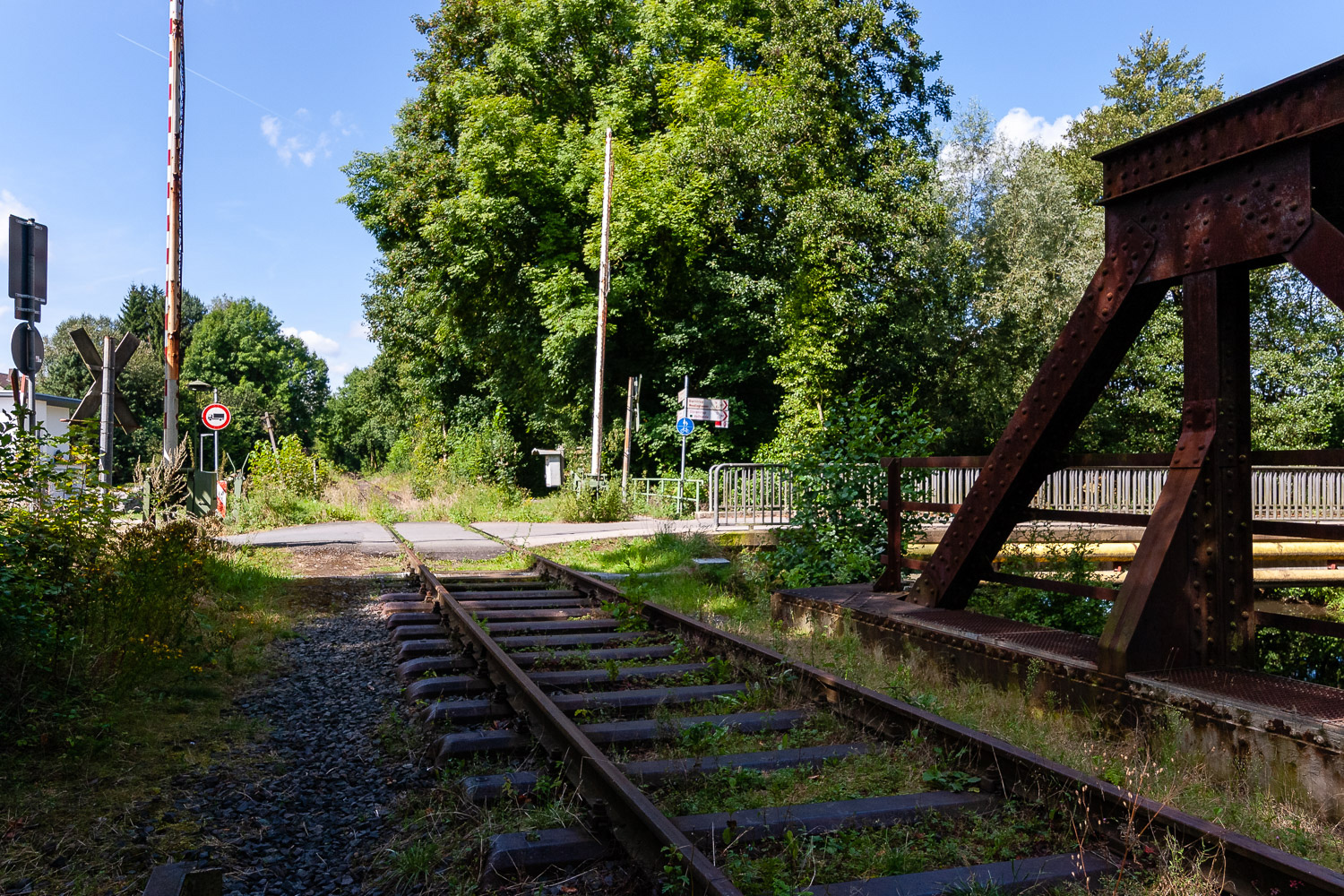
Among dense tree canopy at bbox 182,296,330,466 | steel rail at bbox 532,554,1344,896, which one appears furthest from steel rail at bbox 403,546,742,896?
dense tree canopy at bbox 182,296,330,466

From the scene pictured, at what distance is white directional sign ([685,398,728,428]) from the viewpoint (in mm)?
20062

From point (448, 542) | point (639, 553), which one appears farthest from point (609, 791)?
point (448, 542)

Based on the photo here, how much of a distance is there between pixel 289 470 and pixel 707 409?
38.9ft

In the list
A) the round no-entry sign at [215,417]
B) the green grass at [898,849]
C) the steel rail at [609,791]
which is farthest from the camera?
the round no-entry sign at [215,417]

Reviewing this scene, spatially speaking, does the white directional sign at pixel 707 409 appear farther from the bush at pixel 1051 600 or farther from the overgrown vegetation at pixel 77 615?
the overgrown vegetation at pixel 77 615

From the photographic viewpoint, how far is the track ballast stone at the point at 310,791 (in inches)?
130

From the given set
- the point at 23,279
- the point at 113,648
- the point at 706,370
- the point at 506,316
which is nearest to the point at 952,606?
the point at 113,648

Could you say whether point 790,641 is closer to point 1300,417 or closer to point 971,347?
point 971,347

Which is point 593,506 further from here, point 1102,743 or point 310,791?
point 1102,743

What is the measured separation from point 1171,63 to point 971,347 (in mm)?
21392

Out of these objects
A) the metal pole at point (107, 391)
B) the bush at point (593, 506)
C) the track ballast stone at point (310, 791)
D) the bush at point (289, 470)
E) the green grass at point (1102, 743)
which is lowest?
the track ballast stone at point (310, 791)

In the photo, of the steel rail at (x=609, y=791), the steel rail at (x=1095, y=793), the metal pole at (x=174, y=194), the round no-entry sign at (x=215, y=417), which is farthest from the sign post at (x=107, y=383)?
the steel rail at (x=1095, y=793)

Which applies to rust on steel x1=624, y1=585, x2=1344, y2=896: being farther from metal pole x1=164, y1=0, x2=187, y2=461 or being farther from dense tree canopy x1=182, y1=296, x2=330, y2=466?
dense tree canopy x1=182, y1=296, x2=330, y2=466

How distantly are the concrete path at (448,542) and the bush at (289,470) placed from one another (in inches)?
182
